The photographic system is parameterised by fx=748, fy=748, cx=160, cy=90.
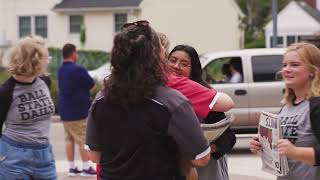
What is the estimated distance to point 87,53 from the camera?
39188mm

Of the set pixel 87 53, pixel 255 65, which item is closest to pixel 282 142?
pixel 255 65

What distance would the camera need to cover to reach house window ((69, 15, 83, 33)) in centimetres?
4072

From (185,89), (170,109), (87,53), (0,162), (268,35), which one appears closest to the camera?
(170,109)

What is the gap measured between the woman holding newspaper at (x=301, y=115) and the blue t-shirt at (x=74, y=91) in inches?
253

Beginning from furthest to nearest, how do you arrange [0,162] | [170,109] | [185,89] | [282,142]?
[0,162] < [185,89] < [282,142] < [170,109]

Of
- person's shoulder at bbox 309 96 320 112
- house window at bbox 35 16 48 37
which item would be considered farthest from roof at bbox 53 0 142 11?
person's shoulder at bbox 309 96 320 112

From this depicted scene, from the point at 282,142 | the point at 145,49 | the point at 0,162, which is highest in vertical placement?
the point at 145,49

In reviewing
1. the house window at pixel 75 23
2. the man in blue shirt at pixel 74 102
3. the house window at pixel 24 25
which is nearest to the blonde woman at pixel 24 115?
the man in blue shirt at pixel 74 102

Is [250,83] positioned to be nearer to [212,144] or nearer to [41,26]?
[212,144]

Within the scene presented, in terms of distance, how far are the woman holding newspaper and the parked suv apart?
8709mm

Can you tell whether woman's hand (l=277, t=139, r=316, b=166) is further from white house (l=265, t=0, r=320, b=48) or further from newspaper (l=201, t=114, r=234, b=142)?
white house (l=265, t=0, r=320, b=48)

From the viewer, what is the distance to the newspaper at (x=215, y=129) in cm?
452

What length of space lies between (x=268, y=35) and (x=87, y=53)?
42.9ft

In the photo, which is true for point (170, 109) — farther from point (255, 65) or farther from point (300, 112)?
point (255, 65)
